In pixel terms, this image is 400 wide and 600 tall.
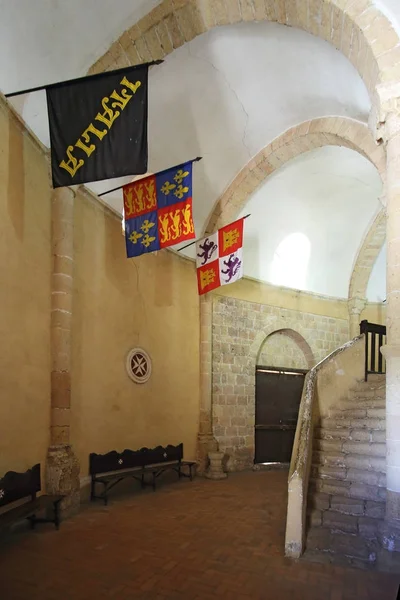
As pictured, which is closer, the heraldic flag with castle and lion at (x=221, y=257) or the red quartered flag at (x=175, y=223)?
the red quartered flag at (x=175, y=223)

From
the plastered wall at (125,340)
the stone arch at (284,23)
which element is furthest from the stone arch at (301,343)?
the stone arch at (284,23)

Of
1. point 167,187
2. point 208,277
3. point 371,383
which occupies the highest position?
point 167,187

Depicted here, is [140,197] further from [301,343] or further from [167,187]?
[301,343]

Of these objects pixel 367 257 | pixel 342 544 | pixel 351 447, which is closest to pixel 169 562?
pixel 342 544

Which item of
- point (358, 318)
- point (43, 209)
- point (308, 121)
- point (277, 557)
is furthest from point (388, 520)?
point (358, 318)

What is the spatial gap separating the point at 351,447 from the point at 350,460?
0.66 feet

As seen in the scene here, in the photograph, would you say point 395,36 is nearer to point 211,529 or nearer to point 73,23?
point 73,23

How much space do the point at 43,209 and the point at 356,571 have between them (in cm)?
514

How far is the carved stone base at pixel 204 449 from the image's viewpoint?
905cm

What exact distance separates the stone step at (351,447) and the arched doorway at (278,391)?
4671mm

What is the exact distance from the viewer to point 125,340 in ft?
24.7

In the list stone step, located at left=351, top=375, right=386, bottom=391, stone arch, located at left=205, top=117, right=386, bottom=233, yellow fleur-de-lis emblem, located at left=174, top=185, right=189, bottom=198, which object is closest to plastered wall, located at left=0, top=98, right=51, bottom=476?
yellow fleur-de-lis emblem, located at left=174, top=185, right=189, bottom=198

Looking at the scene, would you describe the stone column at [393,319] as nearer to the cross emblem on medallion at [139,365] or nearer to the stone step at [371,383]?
the stone step at [371,383]

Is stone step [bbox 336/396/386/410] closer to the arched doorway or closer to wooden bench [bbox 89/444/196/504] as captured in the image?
wooden bench [bbox 89/444/196/504]
